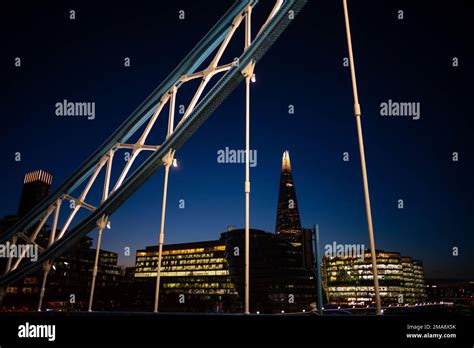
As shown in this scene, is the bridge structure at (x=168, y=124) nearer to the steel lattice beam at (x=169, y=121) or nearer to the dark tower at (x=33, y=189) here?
the steel lattice beam at (x=169, y=121)

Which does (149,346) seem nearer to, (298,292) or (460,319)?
(460,319)

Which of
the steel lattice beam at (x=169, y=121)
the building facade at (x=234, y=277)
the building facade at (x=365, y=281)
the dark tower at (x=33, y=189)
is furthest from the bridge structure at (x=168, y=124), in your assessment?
the dark tower at (x=33, y=189)

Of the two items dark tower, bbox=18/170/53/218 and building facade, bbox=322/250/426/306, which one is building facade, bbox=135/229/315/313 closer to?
building facade, bbox=322/250/426/306

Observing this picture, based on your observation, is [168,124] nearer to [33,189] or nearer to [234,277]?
[234,277]

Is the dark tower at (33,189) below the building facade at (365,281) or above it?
above

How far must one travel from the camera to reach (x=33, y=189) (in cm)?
18200

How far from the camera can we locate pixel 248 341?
442 centimetres

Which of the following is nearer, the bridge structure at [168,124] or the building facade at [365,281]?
the bridge structure at [168,124]

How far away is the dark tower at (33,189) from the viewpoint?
17675cm

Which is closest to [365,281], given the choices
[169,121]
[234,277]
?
[234,277]

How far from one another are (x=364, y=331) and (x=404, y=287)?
197017mm

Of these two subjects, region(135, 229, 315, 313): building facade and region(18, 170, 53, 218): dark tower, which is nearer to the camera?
region(135, 229, 315, 313): building facade

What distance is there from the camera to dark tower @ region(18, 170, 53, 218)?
177 m

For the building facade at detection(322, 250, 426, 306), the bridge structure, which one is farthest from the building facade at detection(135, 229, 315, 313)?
the bridge structure
